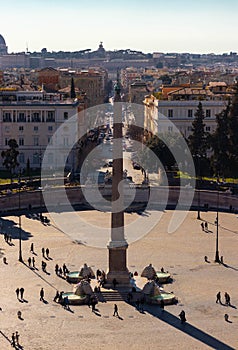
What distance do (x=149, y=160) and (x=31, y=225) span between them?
21.6m

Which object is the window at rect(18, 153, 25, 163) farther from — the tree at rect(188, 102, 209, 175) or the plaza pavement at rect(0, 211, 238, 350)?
the plaza pavement at rect(0, 211, 238, 350)

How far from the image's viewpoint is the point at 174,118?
88.6 m

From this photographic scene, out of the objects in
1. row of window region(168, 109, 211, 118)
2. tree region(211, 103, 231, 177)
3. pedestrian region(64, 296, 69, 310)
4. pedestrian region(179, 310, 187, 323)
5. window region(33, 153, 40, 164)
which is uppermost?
row of window region(168, 109, 211, 118)

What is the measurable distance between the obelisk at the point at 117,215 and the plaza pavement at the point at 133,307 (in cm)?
162

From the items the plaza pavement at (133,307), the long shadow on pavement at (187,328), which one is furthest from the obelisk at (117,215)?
the long shadow on pavement at (187,328)

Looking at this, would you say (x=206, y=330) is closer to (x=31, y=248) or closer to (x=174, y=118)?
(x=31, y=248)

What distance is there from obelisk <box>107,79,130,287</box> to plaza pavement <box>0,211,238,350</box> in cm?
162

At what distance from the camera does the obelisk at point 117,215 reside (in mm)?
42375

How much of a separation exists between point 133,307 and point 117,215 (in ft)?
16.2

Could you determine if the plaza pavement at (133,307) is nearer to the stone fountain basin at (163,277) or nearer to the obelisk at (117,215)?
the stone fountain basin at (163,277)

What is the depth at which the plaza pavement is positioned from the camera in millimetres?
35594

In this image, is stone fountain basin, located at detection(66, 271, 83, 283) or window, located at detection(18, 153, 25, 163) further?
window, located at detection(18, 153, 25, 163)

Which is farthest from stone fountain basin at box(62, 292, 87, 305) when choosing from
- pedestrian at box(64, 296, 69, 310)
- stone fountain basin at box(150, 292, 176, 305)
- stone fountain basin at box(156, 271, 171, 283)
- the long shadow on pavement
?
stone fountain basin at box(156, 271, 171, 283)

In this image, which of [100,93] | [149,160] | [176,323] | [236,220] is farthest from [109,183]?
[100,93]
